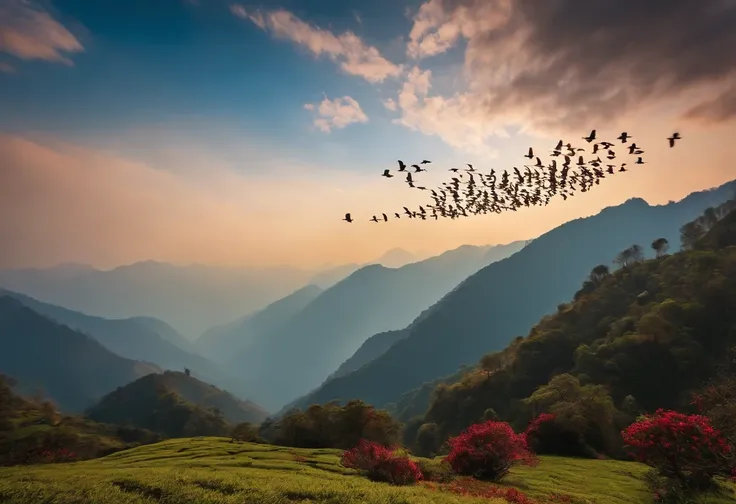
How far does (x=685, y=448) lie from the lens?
25438 mm

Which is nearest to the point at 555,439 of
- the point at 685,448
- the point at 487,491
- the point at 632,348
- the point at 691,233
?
the point at 685,448

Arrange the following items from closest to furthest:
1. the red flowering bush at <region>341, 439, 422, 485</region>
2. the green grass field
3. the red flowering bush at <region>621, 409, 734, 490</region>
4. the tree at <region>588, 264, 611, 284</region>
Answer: the green grass field → the red flowering bush at <region>621, 409, 734, 490</region> → the red flowering bush at <region>341, 439, 422, 485</region> → the tree at <region>588, 264, 611, 284</region>

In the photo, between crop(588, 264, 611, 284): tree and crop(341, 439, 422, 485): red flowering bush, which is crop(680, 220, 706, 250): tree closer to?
crop(588, 264, 611, 284): tree

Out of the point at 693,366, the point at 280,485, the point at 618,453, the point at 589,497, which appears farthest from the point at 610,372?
the point at 280,485

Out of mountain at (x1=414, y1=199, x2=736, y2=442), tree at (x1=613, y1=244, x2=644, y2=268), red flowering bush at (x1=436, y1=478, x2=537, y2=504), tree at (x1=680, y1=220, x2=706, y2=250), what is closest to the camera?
red flowering bush at (x1=436, y1=478, x2=537, y2=504)

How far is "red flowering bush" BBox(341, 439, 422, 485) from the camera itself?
26.5m

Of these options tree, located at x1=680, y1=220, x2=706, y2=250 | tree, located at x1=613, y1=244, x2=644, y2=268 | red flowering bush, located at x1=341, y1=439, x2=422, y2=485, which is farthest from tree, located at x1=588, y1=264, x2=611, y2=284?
red flowering bush, located at x1=341, y1=439, x2=422, y2=485

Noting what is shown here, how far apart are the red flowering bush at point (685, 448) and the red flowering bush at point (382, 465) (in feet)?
49.8

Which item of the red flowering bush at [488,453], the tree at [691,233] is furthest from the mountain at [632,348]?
the red flowering bush at [488,453]

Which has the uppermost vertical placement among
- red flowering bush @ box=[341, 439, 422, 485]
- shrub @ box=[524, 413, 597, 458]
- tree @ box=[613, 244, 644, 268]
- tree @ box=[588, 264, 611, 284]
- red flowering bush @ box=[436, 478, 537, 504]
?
tree @ box=[613, 244, 644, 268]

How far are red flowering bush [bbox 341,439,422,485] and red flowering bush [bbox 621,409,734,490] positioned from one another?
1518cm

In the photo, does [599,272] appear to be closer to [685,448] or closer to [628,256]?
[628,256]

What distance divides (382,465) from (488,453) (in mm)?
8216

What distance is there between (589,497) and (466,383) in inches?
3049
